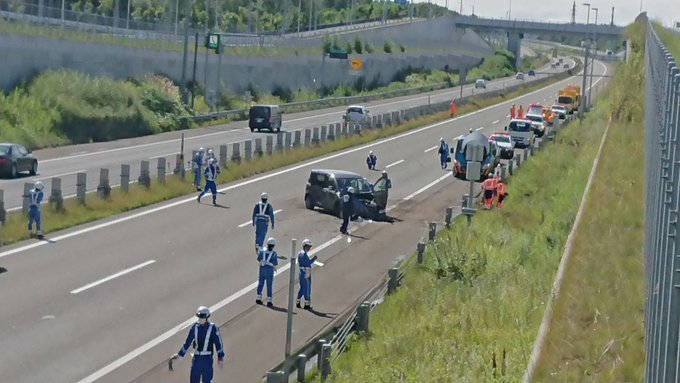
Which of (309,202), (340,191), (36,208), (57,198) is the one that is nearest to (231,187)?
(309,202)

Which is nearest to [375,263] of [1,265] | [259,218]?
[259,218]

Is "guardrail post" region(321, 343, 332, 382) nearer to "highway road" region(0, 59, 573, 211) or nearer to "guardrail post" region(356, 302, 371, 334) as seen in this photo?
"guardrail post" region(356, 302, 371, 334)

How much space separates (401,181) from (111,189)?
45.5 feet

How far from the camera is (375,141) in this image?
59969mm

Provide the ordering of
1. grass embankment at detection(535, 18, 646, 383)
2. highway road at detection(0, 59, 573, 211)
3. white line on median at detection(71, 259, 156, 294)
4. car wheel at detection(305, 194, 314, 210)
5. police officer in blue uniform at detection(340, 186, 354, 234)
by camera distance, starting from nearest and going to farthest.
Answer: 1. grass embankment at detection(535, 18, 646, 383)
2. white line on median at detection(71, 259, 156, 294)
3. police officer in blue uniform at detection(340, 186, 354, 234)
4. car wheel at detection(305, 194, 314, 210)
5. highway road at detection(0, 59, 573, 211)

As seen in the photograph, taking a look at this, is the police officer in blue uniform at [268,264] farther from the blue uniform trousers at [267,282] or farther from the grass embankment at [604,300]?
the grass embankment at [604,300]

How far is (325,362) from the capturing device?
16203 mm

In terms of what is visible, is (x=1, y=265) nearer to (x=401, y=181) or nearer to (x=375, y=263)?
(x=375, y=263)

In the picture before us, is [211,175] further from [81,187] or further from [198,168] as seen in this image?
[81,187]

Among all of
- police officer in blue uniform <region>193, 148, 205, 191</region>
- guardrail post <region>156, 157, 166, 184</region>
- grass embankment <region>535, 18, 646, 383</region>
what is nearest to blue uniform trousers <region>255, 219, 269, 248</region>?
grass embankment <region>535, 18, 646, 383</region>

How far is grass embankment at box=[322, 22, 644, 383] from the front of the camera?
1363 cm

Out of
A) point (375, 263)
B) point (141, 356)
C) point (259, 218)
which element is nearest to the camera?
point (141, 356)

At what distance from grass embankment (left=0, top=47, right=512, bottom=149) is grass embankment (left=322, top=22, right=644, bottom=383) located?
27.6 metres

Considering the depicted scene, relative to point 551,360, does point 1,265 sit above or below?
below
